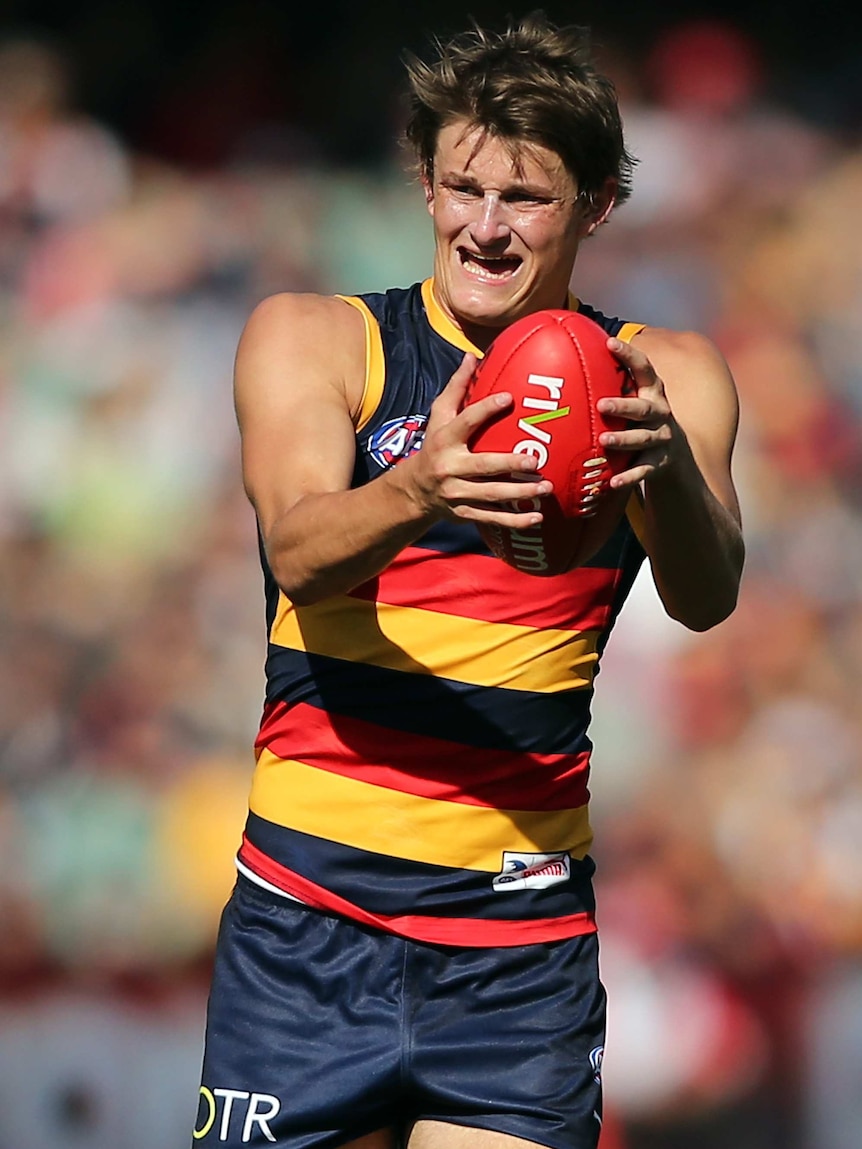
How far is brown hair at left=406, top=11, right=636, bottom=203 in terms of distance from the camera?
108 inches

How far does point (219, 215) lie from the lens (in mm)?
5070

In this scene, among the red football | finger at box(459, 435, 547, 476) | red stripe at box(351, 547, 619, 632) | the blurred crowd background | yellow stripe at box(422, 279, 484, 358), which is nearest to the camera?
finger at box(459, 435, 547, 476)

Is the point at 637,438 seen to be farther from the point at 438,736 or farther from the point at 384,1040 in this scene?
the point at 384,1040

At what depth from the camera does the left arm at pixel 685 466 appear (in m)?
2.29

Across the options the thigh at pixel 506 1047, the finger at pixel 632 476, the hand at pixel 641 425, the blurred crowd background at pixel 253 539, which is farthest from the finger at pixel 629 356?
the blurred crowd background at pixel 253 539

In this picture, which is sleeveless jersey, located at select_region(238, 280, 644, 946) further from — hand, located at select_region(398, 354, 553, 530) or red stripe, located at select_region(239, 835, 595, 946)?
hand, located at select_region(398, 354, 553, 530)

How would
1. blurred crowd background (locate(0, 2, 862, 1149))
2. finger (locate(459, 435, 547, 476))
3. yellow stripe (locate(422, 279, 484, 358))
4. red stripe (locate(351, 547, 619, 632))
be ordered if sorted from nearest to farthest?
finger (locate(459, 435, 547, 476))
red stripe (locate(351, 547, 619, 632))
yellow stripe (locate(422, 279, 484, 358))
blurred crowd background (locate(0, 2, 862, 1149))

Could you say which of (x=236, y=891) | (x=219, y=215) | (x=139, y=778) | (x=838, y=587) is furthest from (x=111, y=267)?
(x=236, y=891)

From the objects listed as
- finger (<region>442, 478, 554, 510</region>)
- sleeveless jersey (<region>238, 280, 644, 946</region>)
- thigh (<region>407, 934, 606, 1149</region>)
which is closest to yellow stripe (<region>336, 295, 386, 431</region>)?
sleeveless jersey (<region>238, 280, 644, 946</region>)

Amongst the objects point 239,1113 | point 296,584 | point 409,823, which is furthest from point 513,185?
point 239,1113

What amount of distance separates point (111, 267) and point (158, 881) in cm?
179

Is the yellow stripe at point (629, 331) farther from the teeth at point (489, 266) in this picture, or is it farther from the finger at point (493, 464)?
the finger at point (493, 464)

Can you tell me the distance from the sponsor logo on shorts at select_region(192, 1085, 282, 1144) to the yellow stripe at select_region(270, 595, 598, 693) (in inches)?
26.7

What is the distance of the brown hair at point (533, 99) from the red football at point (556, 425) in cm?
50
